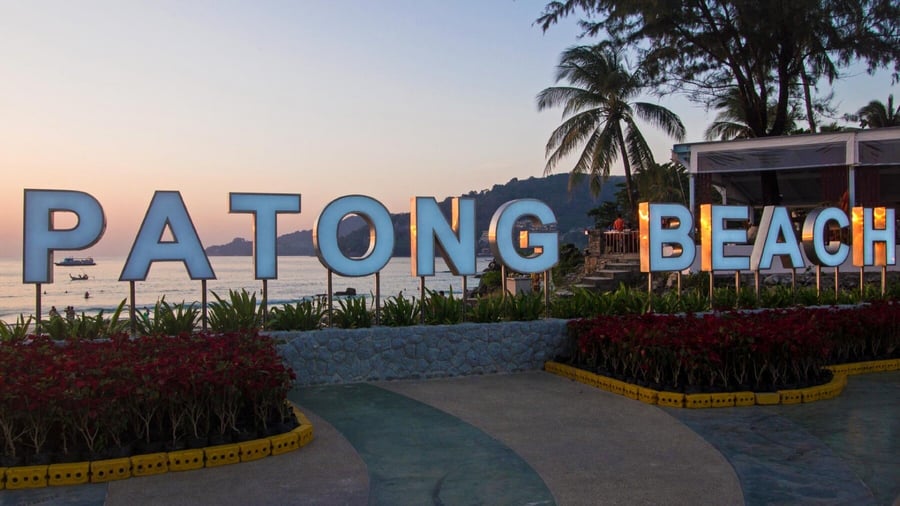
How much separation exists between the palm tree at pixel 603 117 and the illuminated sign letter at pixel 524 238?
18567 millimetres

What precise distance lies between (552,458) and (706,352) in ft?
11.1

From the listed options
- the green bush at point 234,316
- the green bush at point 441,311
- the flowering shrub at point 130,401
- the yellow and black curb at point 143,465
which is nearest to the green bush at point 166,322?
the green bush at point 234,316

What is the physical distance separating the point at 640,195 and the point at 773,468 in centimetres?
2834

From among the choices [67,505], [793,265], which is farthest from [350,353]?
[793,265]

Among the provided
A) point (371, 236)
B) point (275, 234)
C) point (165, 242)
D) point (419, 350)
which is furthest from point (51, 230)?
point (419, 350)

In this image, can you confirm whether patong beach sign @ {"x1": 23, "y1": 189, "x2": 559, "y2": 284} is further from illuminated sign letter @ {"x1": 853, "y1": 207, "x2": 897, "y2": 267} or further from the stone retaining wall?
illuminated sign letter @ {"x1": 853, "y1": 207, "x2": 897, "y2": 267}

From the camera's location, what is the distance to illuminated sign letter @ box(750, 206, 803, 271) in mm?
14289

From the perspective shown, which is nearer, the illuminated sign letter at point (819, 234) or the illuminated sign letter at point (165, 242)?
Result: the illuminated sign letter at point (165, 242)

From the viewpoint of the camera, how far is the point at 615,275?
24625mm

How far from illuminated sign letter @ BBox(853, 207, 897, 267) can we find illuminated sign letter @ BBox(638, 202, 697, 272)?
4.85 m

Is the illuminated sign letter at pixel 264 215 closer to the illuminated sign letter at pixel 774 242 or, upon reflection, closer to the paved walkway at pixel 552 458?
the paved walkway at pixel 552 458

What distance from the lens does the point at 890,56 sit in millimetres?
27500

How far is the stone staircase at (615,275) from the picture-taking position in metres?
24.4

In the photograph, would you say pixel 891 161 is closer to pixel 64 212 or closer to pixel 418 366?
pixel 418 366
